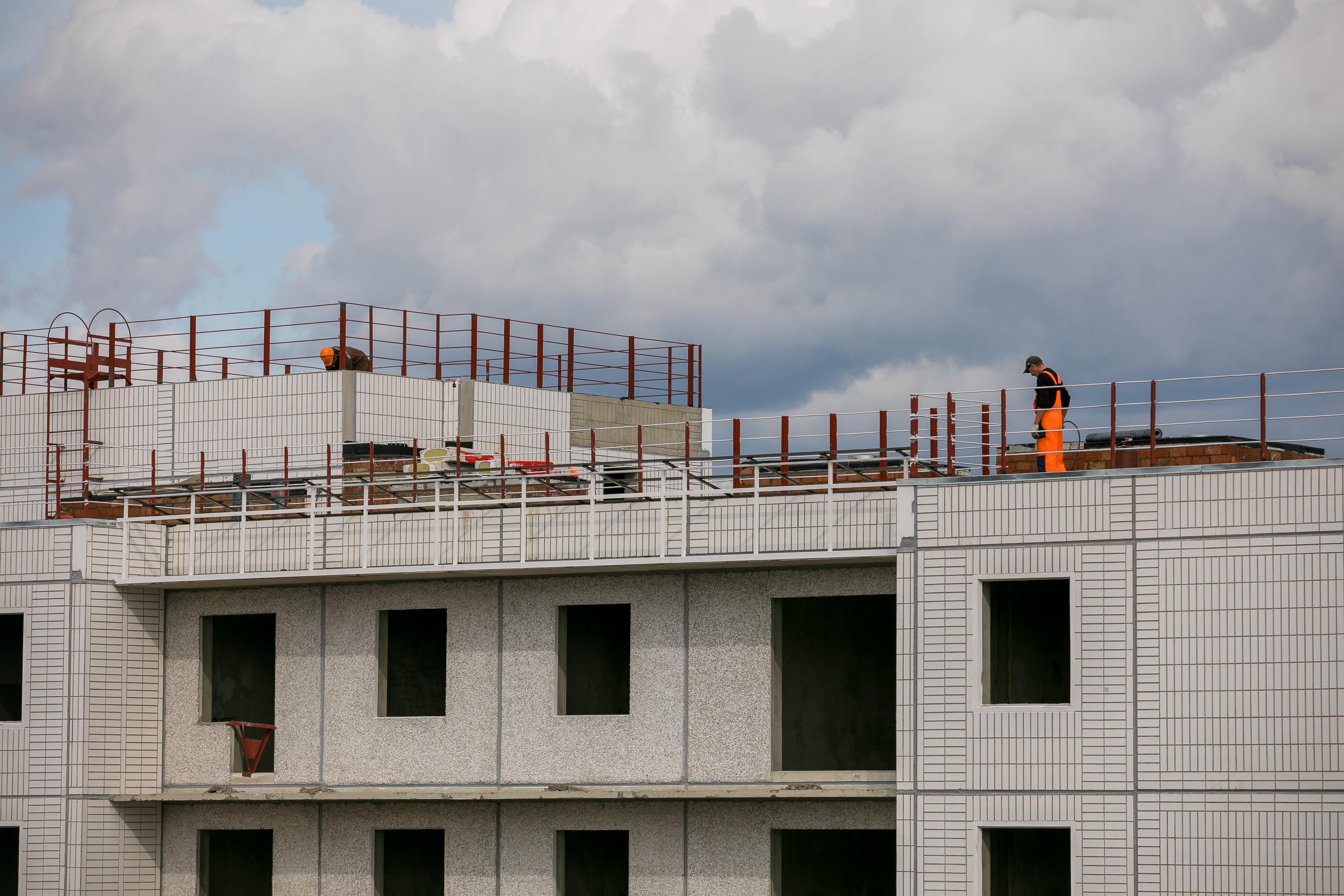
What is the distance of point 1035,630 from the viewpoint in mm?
22500

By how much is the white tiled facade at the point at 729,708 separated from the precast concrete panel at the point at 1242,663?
1.1 inches

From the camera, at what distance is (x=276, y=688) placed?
27438mm

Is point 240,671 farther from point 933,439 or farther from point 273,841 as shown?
point 933,439

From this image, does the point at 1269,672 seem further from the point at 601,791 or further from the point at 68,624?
the point at 68,624

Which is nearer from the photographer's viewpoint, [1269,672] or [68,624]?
[1269,672]

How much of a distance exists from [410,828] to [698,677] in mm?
4738

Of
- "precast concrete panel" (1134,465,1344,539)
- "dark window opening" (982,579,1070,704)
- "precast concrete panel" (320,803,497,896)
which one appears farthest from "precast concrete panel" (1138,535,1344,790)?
"precast concrete panel" (320,803,497,896)

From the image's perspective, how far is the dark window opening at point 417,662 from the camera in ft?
89.7

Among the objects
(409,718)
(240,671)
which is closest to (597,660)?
(409,718)

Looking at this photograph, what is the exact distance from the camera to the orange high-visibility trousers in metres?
22.3

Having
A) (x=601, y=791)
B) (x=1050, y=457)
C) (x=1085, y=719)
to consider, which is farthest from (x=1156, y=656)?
(x=601, y=791)

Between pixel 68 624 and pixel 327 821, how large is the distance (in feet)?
14.8

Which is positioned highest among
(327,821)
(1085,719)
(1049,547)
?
(1049,547)

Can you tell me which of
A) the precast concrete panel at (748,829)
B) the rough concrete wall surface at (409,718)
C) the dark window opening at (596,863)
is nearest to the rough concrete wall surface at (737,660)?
the precast concrete panel at (748,829)
